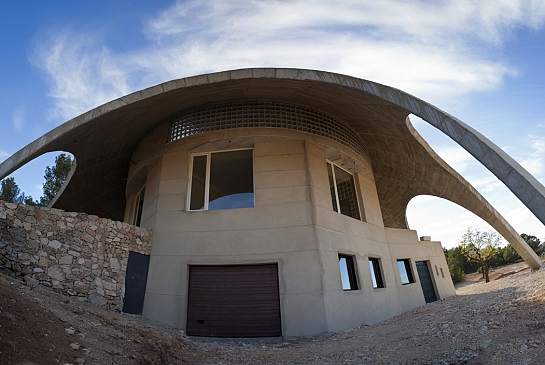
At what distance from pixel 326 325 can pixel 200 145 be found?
18.3ft

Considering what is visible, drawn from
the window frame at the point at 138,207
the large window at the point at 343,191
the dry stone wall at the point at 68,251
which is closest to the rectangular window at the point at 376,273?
the large window at the point at 343,191

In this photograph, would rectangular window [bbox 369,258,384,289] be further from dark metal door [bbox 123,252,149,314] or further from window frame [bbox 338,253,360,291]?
dark metal door [bbox 123,252,149,314]

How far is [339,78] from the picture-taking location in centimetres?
738

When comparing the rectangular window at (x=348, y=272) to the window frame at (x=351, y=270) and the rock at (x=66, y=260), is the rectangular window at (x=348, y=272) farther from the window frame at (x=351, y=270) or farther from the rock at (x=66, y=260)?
the rock at (x=66, y=260)

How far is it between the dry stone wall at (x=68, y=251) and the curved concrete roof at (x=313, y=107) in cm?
256

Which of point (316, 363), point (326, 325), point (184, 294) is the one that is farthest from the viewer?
point (184, 294)

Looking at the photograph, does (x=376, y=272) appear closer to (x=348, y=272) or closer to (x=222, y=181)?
(x=348, y=272)

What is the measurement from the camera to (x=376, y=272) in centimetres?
927

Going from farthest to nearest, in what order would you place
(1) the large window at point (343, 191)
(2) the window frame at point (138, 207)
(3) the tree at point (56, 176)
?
(3) the tree at point (56, 176), (2) the window frame at point (138, 207), (1) the large window at point (343, 191)

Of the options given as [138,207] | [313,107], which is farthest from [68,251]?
[313,107]

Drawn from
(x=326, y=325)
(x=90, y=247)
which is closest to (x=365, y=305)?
(x=326, y=325)

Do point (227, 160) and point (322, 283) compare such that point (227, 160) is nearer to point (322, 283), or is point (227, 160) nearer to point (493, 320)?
point (322, 283)

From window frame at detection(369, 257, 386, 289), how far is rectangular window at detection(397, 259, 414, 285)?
1.72 metres

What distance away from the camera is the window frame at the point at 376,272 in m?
9.04
